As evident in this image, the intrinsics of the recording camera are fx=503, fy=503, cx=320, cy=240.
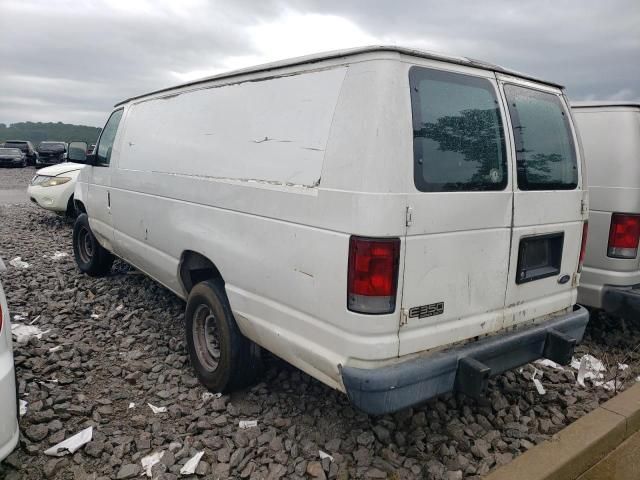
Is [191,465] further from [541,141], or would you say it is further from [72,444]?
[541,141]

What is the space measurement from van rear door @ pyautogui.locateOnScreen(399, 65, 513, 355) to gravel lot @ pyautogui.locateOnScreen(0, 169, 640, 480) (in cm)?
78

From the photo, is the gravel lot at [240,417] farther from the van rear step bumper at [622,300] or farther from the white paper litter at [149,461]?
the van rear step bumper at [622,300]

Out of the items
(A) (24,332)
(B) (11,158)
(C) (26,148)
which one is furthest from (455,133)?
(C) (26,148)

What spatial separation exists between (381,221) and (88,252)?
16.8 feet

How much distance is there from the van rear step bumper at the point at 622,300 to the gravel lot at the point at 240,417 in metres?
0.45

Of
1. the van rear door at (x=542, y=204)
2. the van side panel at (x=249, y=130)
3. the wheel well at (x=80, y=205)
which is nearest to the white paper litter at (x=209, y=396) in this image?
the van side panel at (x=249, y=130)

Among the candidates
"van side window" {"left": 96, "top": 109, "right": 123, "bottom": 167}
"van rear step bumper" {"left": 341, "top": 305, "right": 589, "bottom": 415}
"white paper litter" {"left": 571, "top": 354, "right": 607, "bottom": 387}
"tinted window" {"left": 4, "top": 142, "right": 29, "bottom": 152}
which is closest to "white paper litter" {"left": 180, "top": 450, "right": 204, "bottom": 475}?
"van rear step bumper" {"left": 341, "top": 305, "right": 589, "bottom": 415}

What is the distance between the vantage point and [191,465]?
2.78 metres

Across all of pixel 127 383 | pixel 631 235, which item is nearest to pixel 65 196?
pixel 127 383

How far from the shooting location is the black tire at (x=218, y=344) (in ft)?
10.9

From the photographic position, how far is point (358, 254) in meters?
2.33

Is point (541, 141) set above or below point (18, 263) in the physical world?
above

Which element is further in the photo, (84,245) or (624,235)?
(84,245)

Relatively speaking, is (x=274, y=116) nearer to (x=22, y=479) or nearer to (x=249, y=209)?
(x=249, y=209)
